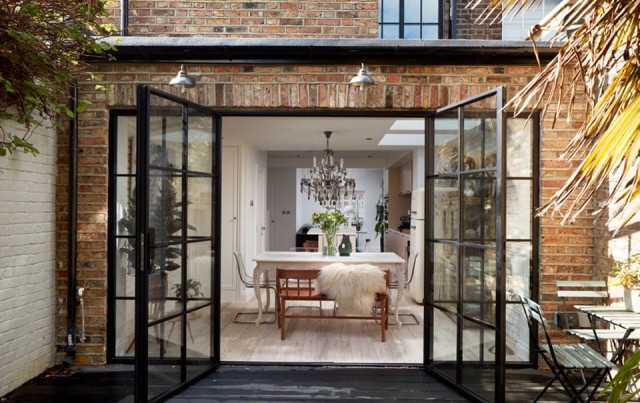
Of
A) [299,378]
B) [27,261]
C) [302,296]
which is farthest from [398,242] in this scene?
[27,261]

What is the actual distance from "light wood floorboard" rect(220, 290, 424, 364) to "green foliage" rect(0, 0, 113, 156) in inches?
106

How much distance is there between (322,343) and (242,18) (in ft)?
10.6

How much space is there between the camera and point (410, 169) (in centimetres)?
951

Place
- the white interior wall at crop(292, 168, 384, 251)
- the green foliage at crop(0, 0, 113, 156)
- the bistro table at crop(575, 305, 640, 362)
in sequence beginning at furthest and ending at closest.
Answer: the white interior wall at crop(292, 168, 384, 251), the bistro table at crop(575, 305, 640, 362), the green foliage at crop(0, 0, 113, 156)

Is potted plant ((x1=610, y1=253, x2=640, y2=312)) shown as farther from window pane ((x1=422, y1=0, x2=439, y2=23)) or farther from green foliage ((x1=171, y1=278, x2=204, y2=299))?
window pane ((x1=422, y1=0, x2=439, y2=23))

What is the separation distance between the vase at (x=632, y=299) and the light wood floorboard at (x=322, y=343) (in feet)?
5.81

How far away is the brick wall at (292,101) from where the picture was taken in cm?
425

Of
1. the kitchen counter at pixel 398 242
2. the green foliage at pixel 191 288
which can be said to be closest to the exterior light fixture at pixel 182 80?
the green foliage at pixel 191 288

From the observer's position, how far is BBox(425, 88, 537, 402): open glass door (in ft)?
11.3

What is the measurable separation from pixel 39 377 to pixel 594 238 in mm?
4494

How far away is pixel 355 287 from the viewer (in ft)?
17.3

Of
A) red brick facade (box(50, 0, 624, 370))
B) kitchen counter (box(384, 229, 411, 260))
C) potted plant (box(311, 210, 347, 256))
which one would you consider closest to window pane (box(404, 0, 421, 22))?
potted plant (box(311, 210, 347, 256))

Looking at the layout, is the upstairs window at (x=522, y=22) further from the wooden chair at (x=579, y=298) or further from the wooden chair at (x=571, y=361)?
the wooden chair at (x=571, y=361)

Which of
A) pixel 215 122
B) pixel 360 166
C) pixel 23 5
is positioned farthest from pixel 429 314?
pixel 360 166
